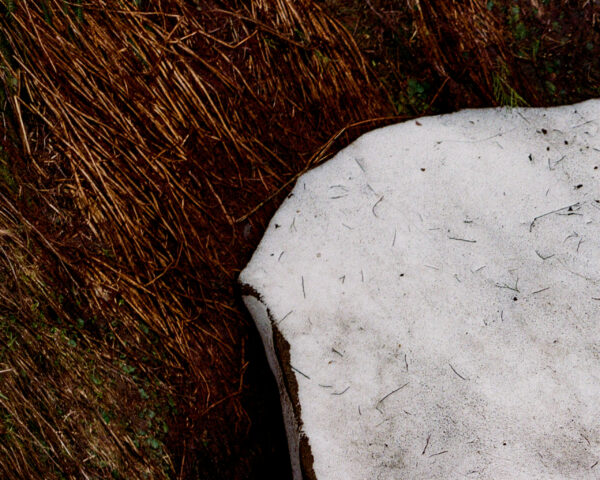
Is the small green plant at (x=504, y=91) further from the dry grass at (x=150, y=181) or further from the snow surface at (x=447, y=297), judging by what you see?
the dry grass at (x=150, y=181)

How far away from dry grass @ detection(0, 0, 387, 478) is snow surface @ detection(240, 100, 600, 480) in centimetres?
22

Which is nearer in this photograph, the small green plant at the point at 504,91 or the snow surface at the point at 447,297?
the snow surface at the point at 447,297

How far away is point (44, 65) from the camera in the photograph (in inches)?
76.0

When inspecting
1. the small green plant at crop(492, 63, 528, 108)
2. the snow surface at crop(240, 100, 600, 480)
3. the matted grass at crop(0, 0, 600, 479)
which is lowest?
the snow surface at crop(240, 100, 600, 480)

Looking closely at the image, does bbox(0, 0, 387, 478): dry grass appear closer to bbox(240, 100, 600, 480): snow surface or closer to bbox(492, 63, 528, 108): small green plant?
bbox(240, 100, 600, 480): snow surface

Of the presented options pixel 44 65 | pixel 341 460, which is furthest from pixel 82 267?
pixel 341 460

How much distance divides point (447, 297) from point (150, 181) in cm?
121

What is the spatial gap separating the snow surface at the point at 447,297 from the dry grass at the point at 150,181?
0.71ft

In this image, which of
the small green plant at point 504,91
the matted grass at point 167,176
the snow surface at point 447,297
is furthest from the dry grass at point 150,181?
the small green plant at point 504,91

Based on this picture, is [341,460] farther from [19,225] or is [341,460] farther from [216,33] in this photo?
[216,33]

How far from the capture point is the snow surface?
186 centimetres

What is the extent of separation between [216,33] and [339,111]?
592mm

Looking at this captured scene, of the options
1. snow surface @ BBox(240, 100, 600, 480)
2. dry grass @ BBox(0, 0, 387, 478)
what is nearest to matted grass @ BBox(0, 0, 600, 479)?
dry grass @ BBox(0, 0, 387, 478)

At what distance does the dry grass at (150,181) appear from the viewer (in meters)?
1.96
